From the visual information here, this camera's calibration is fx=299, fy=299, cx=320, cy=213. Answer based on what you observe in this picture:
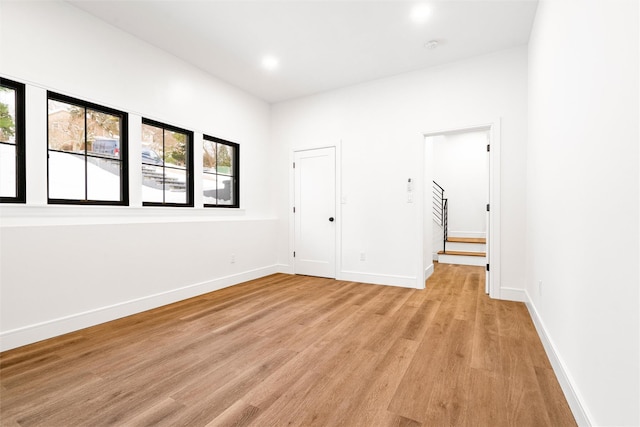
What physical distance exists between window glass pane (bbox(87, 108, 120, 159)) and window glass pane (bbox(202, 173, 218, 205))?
1178mm

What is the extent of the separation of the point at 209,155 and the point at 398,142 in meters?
2.67

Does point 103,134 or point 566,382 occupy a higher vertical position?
point 103,134

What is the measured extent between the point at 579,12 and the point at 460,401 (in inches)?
84.6

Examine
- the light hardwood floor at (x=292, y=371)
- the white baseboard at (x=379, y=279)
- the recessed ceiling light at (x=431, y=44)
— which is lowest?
the light hardwood floor at (x=292, y=371)

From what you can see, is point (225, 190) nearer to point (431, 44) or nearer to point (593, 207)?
point (431, 44)

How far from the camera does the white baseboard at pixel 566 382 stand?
1358 mm

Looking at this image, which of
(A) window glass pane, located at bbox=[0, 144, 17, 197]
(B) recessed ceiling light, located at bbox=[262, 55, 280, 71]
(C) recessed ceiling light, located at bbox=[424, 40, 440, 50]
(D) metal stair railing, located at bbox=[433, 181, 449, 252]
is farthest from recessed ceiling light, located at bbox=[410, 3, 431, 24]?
(D) metal stair railing, located at bbox=[433, 181, 449, 252]

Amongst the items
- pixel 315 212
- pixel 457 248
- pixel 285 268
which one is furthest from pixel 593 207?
pixel 457 248

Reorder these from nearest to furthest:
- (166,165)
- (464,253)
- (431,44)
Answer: (431,44), (166,165), (464,253)

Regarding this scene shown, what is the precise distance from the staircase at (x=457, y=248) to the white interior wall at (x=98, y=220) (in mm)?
4278

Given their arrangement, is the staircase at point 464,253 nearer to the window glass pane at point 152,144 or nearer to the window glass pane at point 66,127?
the window glass pane at point 152,144

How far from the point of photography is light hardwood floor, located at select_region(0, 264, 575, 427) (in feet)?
4.97

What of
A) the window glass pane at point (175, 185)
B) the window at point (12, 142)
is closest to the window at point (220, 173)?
the window glass pane at point (175, 185)

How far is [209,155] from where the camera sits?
4246mm
